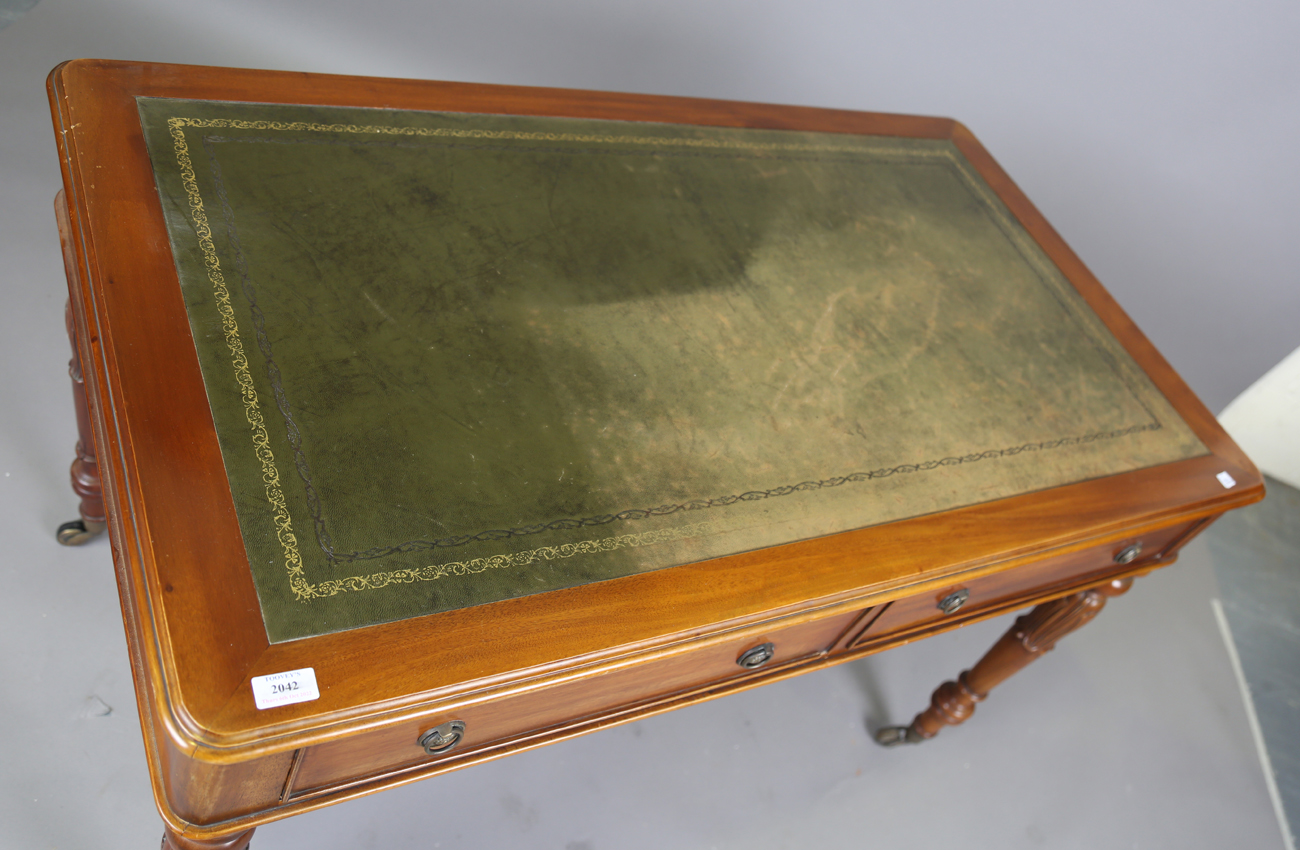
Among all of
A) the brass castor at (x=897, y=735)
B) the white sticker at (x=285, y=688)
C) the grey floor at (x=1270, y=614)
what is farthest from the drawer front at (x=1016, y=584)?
the grey floor at (x=1270, y=614)

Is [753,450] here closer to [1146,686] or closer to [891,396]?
[891,396]

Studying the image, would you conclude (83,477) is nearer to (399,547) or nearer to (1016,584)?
(399,547)

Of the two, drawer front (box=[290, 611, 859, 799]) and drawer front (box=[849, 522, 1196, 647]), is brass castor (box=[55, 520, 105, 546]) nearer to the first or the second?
drawer front (box=[290, 611, 859, 799])

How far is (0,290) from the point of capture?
2.34 meters

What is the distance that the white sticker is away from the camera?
95 centimetres

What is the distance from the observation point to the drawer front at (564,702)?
110 centimetres

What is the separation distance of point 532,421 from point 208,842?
0.66 meters

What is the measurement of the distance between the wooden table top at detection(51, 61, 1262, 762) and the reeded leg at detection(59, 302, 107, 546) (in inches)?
16.5

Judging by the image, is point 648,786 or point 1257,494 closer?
point 1257,494

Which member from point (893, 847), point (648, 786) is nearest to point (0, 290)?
point (648, 786)

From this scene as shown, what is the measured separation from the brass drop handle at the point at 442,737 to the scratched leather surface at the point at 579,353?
0.52ft

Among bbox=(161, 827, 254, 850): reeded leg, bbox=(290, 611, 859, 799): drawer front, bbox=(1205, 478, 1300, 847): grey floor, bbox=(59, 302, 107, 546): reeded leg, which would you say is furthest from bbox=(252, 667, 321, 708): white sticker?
bbox=(1205, 478, 1300, 847): grey floor

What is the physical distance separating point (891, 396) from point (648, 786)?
1.07 meters

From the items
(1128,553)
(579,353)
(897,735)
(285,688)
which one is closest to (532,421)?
(579,353)
